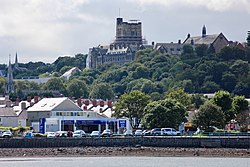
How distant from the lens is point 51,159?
7444cm

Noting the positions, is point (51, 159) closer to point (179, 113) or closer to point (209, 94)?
point (179, 113)

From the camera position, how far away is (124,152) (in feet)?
259

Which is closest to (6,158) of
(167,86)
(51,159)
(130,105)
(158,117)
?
(51,159)

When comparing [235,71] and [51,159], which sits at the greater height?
[235,71]

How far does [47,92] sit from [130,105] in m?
76.9

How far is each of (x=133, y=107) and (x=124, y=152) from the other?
105 feet

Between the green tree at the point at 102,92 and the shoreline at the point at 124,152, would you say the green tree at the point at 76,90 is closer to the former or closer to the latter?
the green tree at the point at 102,92

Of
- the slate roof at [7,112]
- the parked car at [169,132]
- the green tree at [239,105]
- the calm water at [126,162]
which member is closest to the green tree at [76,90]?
the slate roof at [7,112]

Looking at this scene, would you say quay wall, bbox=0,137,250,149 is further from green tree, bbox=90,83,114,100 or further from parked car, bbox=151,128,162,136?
green tree, bbox=90,83,114,100

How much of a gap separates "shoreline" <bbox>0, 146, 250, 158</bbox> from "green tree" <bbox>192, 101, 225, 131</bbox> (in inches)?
562

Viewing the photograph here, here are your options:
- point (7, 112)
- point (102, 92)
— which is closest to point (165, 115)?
point (7, 112)

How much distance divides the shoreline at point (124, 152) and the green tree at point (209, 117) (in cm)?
1428

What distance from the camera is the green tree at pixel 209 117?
314ft

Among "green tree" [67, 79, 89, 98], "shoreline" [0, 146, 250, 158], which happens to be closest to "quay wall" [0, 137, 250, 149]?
"shoreline" [0, 146, 250, 158]
